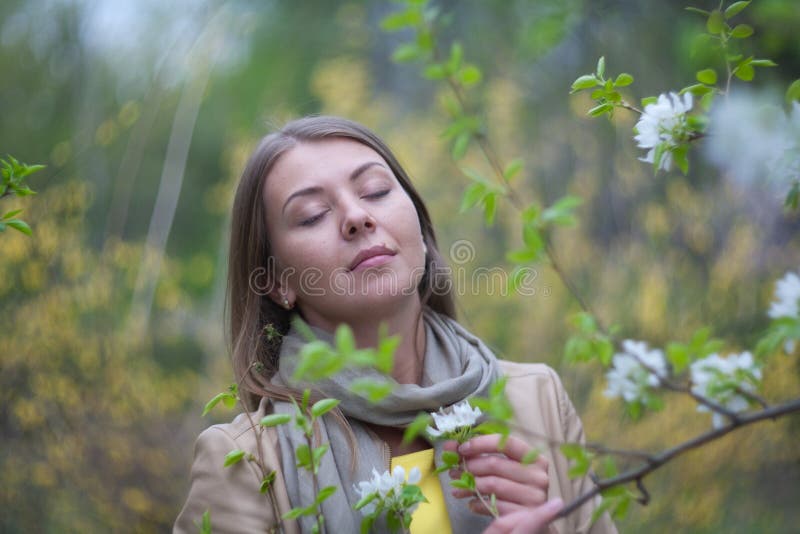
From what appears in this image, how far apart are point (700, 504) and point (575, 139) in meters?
1.64

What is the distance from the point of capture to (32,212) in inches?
124

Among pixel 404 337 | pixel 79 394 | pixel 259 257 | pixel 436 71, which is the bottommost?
pixel 79 394

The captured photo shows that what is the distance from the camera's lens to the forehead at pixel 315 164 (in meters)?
1.65

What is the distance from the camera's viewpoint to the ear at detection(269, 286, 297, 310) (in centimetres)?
176

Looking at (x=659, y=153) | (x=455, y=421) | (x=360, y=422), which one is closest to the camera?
(x=659, y=153)

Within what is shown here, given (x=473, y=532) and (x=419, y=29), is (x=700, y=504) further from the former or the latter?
(x=419, y=29)

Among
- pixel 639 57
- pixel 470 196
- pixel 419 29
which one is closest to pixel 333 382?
pixel 470 196

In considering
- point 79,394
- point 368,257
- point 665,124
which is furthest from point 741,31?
point 79,394

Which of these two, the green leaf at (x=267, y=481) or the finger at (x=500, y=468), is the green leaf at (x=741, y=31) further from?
the green leaf at (x=267, y=481)

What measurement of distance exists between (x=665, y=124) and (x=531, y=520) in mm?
520

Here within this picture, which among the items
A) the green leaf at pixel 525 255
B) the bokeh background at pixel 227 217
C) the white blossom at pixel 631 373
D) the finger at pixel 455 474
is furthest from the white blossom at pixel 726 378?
the bokeh background at pixel 227 217

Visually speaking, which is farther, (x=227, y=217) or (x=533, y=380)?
(x=227, y=217)

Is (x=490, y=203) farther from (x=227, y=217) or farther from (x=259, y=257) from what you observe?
(x=227, y=217)

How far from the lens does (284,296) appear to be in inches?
69.8
